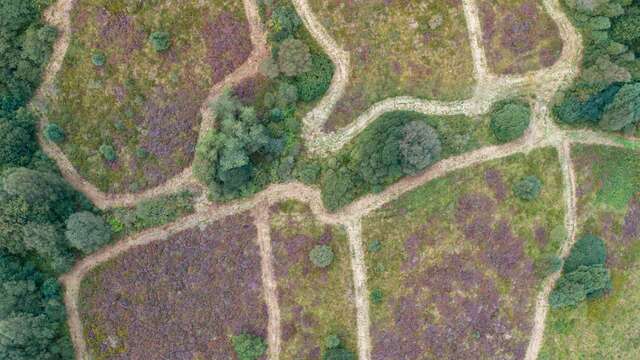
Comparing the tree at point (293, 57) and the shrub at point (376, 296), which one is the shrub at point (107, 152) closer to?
the tree at point (293, 57)

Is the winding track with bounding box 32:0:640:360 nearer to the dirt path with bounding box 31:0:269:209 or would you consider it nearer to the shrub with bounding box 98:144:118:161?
the dirt path with bounding box 31:0:269:209

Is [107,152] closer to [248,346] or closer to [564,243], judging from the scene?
[248,346]

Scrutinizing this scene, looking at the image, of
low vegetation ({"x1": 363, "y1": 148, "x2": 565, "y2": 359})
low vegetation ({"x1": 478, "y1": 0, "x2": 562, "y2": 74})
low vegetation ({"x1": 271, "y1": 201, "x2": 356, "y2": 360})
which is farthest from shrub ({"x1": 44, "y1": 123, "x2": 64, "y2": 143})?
low vegetation ({"x1": 478, "y1": 0, "x2": 562, "y2": 74})

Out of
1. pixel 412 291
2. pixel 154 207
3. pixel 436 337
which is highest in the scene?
pixel 154 207

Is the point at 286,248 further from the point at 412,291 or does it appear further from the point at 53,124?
the point at 53,124

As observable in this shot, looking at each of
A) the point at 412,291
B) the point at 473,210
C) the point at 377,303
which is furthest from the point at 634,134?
the point at 377,303

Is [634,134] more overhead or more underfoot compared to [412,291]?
more overhead

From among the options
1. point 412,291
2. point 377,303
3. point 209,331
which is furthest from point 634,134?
point 209,331
